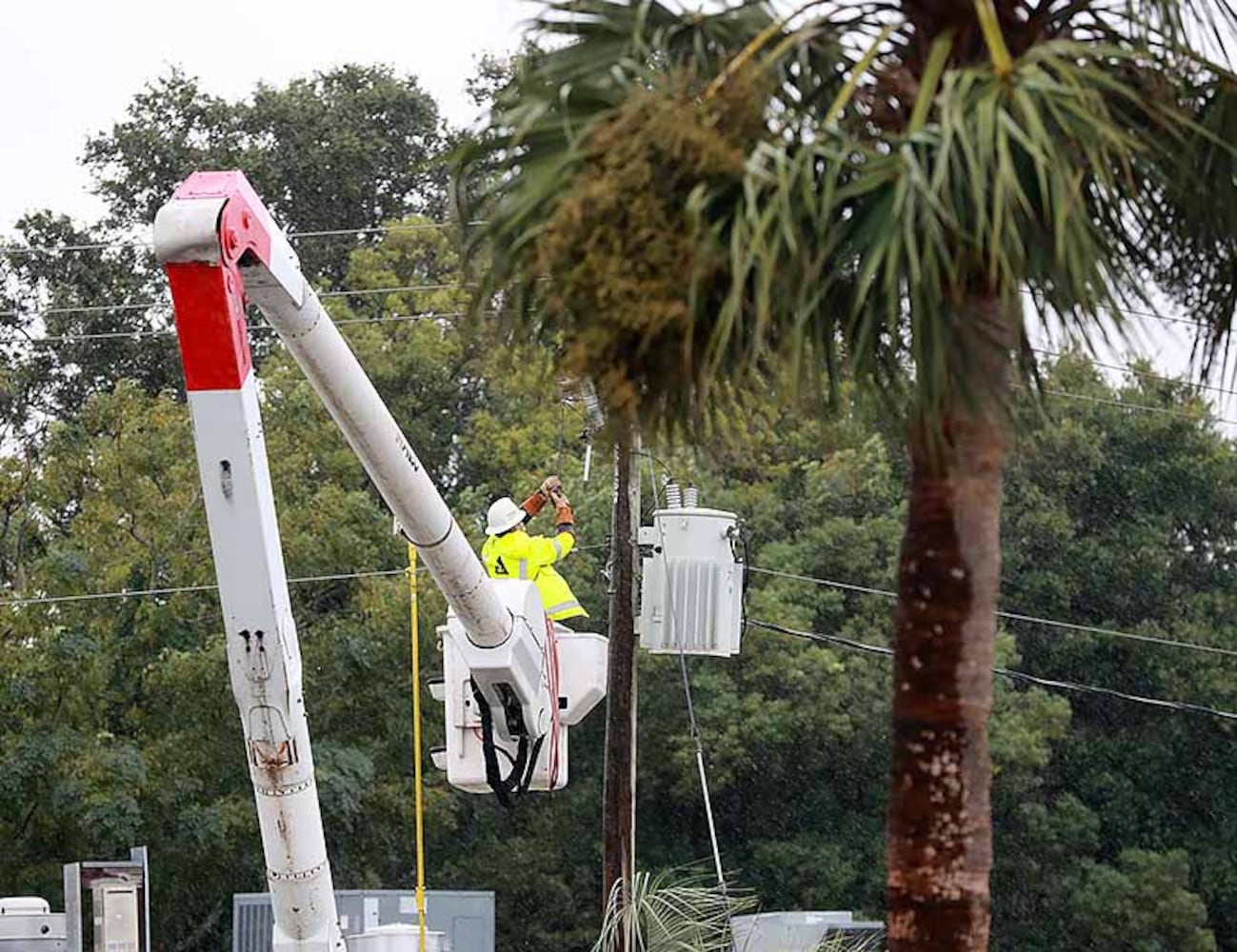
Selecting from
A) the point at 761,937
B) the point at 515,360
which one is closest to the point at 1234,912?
the point at 761,937

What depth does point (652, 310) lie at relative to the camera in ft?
22.7

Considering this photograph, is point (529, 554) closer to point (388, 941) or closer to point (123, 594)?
point (388, 941)

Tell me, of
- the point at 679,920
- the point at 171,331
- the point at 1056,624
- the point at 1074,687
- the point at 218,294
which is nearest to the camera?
the point at 218,294

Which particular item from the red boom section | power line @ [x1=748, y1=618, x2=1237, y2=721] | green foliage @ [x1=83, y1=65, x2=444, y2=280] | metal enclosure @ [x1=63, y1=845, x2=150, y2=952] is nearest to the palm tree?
the red boom section

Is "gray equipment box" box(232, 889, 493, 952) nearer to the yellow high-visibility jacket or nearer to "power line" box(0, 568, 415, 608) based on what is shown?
"power line" box(0, 568, 415, 608)

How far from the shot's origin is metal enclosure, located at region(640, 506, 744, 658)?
78.3ft

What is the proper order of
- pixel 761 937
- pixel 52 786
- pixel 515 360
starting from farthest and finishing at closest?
pixel 52 786 < pixel 761 937 < pixel 515 360

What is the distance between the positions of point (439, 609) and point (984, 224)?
30.8m

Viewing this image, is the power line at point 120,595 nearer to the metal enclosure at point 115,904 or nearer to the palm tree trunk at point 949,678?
the metal enclosure at point 115,904

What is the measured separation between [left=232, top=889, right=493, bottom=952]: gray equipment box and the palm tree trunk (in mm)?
19206

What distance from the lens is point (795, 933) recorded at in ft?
65.4

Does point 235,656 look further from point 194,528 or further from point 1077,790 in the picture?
point 1077,790

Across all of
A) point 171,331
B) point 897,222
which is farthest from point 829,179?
point 171,331

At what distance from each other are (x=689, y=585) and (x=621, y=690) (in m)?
1.21
